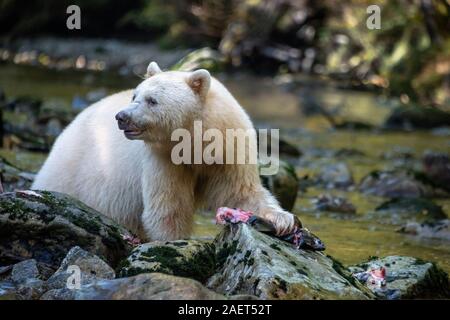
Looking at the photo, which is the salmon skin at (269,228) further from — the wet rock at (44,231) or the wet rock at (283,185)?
the wet rock at (283,185)

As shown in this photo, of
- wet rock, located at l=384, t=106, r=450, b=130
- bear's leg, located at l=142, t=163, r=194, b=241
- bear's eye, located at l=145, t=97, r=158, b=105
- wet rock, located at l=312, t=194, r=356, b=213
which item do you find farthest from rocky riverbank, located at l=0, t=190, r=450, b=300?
wet rock, located at l=384, t=106, r=450, b=130

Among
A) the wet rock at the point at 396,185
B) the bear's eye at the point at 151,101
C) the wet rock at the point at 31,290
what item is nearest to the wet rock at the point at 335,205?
the wet rock at the point at 396,185

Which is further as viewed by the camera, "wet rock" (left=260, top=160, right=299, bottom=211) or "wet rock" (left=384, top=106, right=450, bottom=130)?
"wet rock" (left=384, top=106, right=450, bottom=130)

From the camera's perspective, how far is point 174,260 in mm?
5133

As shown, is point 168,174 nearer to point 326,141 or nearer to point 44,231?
point 44,231

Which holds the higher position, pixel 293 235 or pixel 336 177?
pixel 336 177

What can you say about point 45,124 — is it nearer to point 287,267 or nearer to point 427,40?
point 287,267

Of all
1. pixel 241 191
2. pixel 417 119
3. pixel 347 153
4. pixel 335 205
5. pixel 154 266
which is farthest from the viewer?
pixel 417 119

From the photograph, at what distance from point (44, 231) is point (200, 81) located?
1.50 metres

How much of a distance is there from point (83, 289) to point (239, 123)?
1849 millimetres

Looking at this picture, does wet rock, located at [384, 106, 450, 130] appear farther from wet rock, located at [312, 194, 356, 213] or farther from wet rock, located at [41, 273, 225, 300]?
wet rock, located at [41, 273, 225, 300]

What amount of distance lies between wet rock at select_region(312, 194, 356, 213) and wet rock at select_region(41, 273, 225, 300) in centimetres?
477

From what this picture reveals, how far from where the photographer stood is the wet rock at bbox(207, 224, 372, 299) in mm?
4750

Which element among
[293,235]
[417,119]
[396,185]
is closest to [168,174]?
[293,235]
